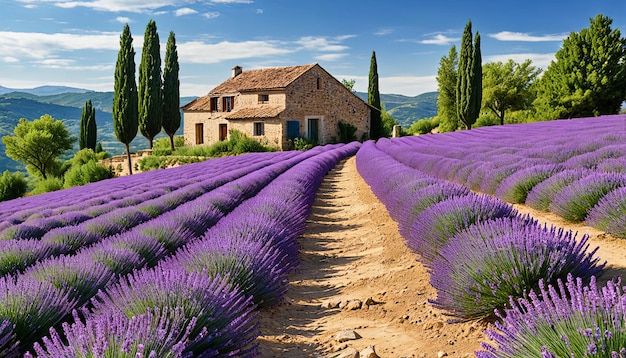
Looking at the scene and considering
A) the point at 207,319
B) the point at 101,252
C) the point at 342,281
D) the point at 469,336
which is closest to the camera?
the point at 207,319

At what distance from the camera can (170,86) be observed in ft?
101

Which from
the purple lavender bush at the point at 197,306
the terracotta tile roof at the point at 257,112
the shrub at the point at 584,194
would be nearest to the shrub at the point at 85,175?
the terracotta tile roof at the point at 257,112

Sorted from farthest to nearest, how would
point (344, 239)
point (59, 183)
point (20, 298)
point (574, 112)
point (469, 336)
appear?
point (574, 112) < point (59, 183) < point (344, 239) < point (20, 298) < point (469, 336)

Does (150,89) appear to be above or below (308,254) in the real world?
above

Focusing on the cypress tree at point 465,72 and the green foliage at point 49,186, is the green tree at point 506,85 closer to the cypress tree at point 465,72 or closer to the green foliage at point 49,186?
the cypress tree at point 465,72

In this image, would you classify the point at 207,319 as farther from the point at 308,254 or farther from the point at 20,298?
the point at 308,254

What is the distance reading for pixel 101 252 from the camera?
3.52 metres

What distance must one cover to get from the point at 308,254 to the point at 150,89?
26.3 m

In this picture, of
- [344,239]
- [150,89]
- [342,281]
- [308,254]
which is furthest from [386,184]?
[150,89]

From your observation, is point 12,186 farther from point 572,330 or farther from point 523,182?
point 572,330

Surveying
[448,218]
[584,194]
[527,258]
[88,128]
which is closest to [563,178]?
[584,194]

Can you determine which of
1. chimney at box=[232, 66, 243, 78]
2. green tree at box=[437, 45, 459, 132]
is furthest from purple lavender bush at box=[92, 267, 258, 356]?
green tree at box=[437, 45, 459, 132]

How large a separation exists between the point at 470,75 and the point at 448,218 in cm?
3060

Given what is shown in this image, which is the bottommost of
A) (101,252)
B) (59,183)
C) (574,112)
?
(59,183)
